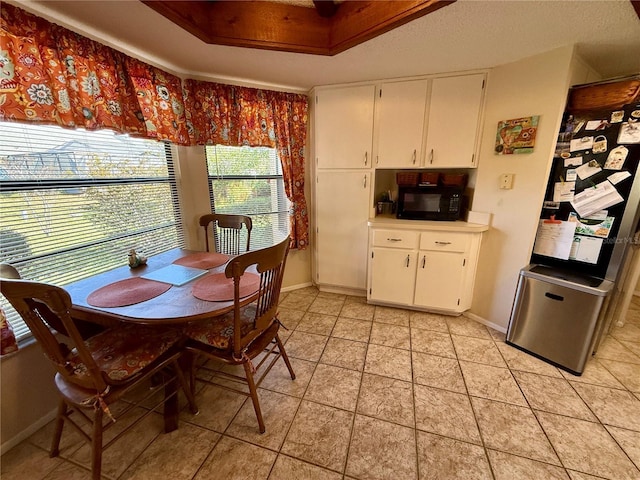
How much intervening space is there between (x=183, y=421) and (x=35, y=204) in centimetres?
147

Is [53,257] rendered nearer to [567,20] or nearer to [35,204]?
[35,204]

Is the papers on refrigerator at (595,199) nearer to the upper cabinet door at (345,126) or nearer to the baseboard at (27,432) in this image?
the upper cabinet door at (345,126)

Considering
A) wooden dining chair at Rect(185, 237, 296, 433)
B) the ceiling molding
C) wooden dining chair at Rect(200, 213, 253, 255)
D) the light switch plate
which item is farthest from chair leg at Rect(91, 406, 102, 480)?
the light switch plate

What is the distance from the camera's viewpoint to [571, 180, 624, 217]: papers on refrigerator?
1652 mm

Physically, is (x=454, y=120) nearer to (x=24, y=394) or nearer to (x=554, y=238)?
(x=554, y=238)

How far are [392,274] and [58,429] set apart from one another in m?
2.42

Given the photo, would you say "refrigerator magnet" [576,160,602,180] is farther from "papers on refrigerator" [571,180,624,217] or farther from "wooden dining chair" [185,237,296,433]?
"wooden dining chair" [185,237,296,433]

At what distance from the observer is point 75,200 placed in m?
1.58

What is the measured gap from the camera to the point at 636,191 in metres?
1.57

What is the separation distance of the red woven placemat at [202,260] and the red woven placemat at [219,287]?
207mm

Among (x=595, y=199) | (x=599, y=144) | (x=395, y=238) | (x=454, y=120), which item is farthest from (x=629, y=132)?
(x=395, y=238)

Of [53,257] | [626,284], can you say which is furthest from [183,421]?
[626,284]

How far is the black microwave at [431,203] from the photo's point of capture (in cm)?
234

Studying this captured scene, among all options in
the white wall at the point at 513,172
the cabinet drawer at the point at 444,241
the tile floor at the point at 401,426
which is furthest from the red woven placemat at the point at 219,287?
the white wall at the point at 513,172
